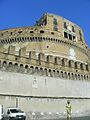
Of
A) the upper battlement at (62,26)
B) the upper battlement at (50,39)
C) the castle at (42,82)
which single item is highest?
the upper battlement at (62,26)

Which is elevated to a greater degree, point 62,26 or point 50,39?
point 62,26

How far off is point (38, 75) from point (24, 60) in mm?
2067

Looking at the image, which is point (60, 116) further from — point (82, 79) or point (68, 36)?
point (68, 36)

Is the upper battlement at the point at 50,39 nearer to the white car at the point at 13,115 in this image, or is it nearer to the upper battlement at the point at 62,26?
the upper battlement at the point at 62,26

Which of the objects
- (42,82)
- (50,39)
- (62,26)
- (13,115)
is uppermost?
(62,26)

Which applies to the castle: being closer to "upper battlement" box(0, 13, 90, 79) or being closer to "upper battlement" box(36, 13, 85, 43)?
"upper battlement" box(0, 13, 90, 79)

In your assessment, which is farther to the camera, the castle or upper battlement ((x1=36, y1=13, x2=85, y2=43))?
upper battlement ((x1=36, y1=13, x2=85, y2=43))

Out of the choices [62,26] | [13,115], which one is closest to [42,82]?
[13,115]

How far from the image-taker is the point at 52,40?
151ft

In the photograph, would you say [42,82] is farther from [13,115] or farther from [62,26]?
[62,26]

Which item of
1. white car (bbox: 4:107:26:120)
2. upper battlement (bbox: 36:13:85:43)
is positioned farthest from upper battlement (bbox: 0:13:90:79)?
white car (bbox: 4:107:26:120)

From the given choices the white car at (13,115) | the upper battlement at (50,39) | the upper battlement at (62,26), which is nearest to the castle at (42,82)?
the white car at (13,115)

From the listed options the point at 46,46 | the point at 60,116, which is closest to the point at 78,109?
the point at 60,116

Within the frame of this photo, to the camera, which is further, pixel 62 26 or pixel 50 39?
pixel 62 26
